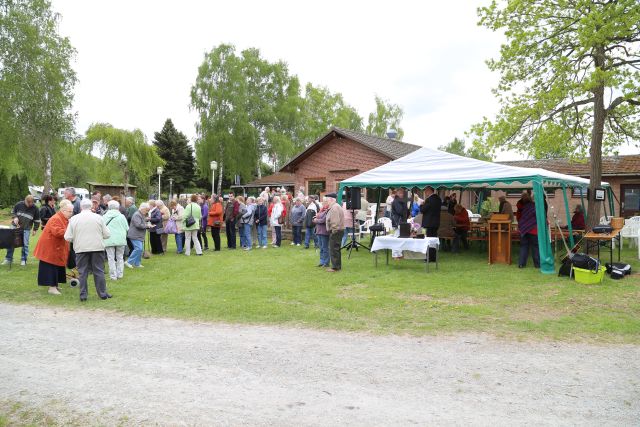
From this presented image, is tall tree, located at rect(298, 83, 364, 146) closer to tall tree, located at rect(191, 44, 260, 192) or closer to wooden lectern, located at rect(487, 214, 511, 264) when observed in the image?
tall tree, located at rect(191, 44, 260, 192)

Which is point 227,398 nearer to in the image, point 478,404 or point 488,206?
point 478,404

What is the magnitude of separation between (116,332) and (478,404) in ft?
15.2

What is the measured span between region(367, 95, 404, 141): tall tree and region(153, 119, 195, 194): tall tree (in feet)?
72.9

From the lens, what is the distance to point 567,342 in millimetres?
5754

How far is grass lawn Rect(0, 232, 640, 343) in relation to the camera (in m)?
6.55

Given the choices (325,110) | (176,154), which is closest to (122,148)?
(176,154)

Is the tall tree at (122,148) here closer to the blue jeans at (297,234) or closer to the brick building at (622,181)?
the blue jeans at (297,234)

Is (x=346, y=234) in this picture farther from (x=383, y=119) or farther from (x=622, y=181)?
(x=383, y=119)

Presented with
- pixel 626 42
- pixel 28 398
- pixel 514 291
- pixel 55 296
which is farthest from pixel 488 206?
pixel 28 398

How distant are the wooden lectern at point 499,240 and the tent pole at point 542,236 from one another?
1241mm

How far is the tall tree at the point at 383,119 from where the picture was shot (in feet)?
187

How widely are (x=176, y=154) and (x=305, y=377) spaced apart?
52.9 metres

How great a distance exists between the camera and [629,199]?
26.8m

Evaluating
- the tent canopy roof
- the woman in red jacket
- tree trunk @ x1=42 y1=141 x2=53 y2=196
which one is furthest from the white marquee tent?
tree trunk @ x1=42 y1=141 x2=53 y2=196
